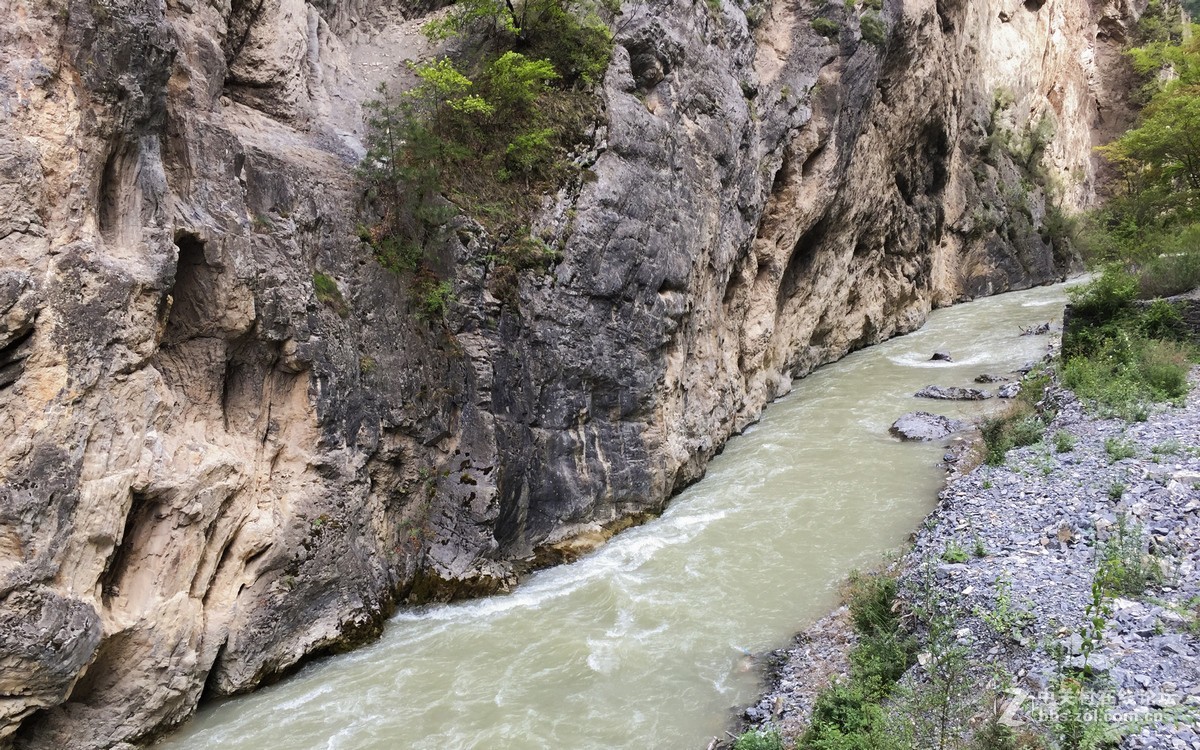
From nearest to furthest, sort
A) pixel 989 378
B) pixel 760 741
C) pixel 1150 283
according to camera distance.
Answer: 1. pixel 760 741
2. pixel 1150 283
3. pixel 989 378

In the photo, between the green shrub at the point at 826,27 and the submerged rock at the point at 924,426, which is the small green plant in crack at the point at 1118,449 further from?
the green shrub at the point at 826,27

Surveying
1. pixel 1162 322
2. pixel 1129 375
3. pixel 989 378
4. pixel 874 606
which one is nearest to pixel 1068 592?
pixel 874 606

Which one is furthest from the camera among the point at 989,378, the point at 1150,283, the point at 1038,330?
the point at 1038,330

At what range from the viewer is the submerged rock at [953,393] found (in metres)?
19.3

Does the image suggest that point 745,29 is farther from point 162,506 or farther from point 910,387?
point 162,506

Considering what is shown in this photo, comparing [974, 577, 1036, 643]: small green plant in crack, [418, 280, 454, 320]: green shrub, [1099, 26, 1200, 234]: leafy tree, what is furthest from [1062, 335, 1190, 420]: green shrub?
[418, 280, 454, 320]: green shrub

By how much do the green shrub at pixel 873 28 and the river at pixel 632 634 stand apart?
46.7ft

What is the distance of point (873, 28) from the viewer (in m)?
22.8

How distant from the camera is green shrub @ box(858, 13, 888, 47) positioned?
22.6m

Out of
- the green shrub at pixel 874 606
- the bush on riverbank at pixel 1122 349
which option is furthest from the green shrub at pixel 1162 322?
the green shrub at pixel 874 606

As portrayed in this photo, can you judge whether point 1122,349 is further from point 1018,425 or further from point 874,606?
point 874,606

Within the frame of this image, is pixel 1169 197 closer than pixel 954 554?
No

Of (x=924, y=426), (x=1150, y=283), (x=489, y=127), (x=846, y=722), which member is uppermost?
(x=489, y=127)

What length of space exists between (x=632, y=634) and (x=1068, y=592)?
16.6ft
